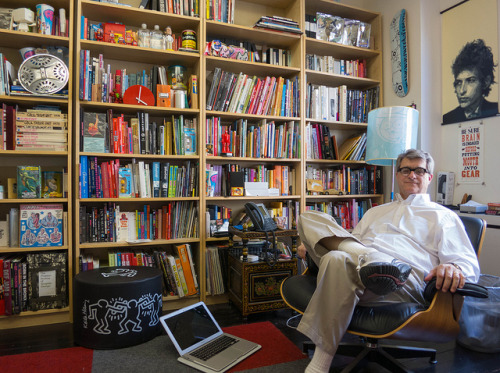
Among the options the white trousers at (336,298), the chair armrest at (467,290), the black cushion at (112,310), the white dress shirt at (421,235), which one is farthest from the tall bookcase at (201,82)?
the chair armrest at (467,290)

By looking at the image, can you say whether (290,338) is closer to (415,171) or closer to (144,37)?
(415,171)

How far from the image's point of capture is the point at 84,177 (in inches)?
92.0

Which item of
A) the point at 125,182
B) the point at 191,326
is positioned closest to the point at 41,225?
the point at 125,182

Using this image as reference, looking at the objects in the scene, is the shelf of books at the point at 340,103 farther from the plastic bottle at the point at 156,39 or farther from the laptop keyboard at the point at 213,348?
the laptop keyboard at the point at 213,348

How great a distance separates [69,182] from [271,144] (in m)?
1.54

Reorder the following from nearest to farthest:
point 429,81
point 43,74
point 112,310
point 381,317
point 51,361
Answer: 1. point 381,317
2. point 51,361
3. point 112,310
4. point 43,74
5. point 429,81

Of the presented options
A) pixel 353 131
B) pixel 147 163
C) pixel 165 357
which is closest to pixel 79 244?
pixel 147 163

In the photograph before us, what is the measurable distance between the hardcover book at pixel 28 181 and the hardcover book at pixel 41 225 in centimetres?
8

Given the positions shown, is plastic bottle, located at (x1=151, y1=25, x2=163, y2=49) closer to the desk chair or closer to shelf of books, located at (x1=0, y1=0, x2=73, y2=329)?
shelf of books, located at (x1=0, y1=0, x2=73, y2=329)

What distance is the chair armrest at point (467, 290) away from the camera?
129 centimetres

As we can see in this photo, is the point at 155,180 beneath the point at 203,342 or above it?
above

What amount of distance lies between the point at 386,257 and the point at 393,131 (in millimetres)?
1357

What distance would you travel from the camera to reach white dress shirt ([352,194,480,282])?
5.19 feet

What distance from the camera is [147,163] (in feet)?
8.66
